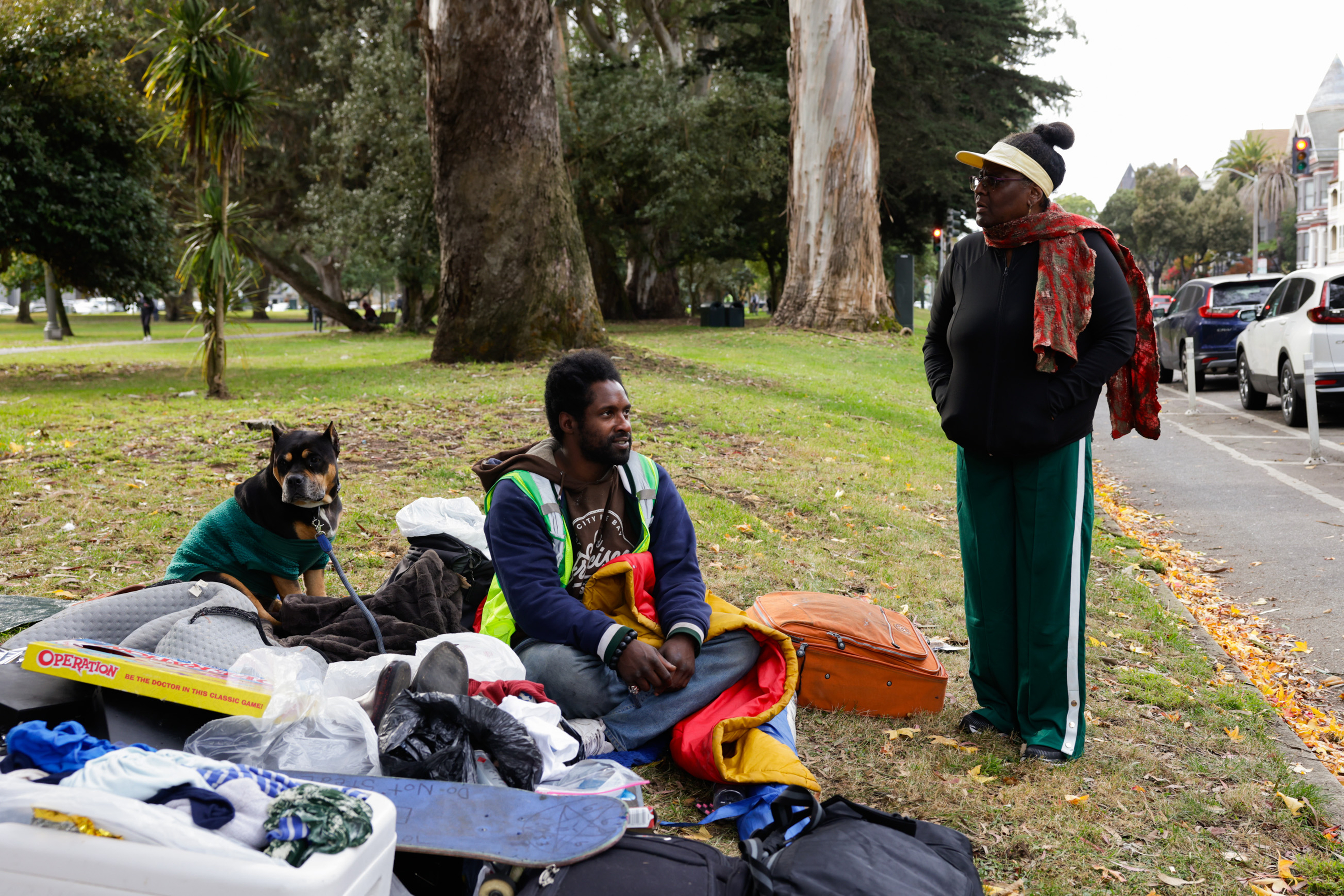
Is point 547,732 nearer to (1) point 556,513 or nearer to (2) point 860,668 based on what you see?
(1) point 556,513

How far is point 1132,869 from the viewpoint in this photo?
3.07 meters

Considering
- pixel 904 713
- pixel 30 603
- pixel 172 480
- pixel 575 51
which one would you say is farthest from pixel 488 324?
pixel 575 51

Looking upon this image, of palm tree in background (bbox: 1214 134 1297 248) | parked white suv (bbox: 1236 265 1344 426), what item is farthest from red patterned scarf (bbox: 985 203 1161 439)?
palm tree in background (bbox: 1214 134 1297 248)

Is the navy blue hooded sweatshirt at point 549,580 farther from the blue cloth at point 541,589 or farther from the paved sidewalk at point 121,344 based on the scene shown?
the paved sidewalk at point 121,344

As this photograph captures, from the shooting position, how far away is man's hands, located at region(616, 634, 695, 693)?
3.39 metres

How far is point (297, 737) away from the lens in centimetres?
283

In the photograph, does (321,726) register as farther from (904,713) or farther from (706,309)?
(706,309)

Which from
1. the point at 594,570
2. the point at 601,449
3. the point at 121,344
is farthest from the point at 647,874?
the point at 121,344

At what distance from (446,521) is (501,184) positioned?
9.67m

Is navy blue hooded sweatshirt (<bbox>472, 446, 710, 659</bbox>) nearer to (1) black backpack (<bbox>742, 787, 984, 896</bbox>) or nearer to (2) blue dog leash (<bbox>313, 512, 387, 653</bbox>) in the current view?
(2) blue dog leash (<bbox>313, 512, 387, 653</bbox>)

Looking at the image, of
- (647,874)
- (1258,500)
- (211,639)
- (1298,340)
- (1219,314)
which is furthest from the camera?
(1219,314)

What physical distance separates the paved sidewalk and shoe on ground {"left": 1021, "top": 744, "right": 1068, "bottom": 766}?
63.2 feet

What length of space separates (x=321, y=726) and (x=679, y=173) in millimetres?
24648

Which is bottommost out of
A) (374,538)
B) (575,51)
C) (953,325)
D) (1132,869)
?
(1132,869)
